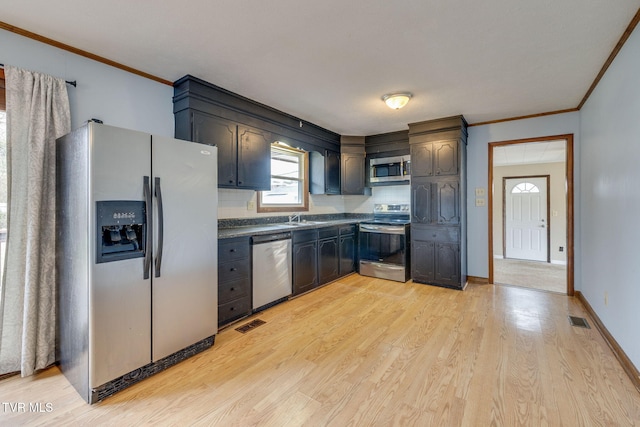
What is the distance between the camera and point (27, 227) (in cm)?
204

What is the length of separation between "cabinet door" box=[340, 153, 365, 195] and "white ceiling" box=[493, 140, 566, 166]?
229cm

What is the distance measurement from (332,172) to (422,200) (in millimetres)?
1546

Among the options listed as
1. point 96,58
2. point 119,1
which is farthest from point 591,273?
point 96,58

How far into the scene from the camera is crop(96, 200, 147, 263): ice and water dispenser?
6.01 feet

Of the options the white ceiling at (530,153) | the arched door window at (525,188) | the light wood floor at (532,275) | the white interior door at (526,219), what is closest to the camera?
the light wood floor at (532,275)

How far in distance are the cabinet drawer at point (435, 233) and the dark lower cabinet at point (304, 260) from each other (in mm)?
1554

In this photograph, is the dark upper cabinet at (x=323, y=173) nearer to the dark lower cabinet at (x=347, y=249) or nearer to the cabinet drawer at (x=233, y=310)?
the dark lower cabinet at (x=347, y=249)

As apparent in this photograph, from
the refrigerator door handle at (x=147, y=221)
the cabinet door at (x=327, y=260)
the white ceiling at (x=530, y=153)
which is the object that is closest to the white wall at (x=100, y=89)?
the refrigerator door handle at (x=147, y=221)

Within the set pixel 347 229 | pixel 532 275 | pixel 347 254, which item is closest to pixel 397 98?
pixel 347 229

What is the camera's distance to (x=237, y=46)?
2273mm

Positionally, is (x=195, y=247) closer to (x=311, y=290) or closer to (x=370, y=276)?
(x=311, y=290)

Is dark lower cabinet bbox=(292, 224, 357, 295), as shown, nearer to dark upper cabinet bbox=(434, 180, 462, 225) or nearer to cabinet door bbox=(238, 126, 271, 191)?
cabinet door bbox=(238, 126, 271, 191)

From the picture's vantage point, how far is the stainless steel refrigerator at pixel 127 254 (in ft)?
5.94

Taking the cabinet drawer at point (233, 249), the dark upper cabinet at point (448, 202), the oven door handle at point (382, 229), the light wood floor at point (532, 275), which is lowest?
the light wood floor at point (532, 275)
